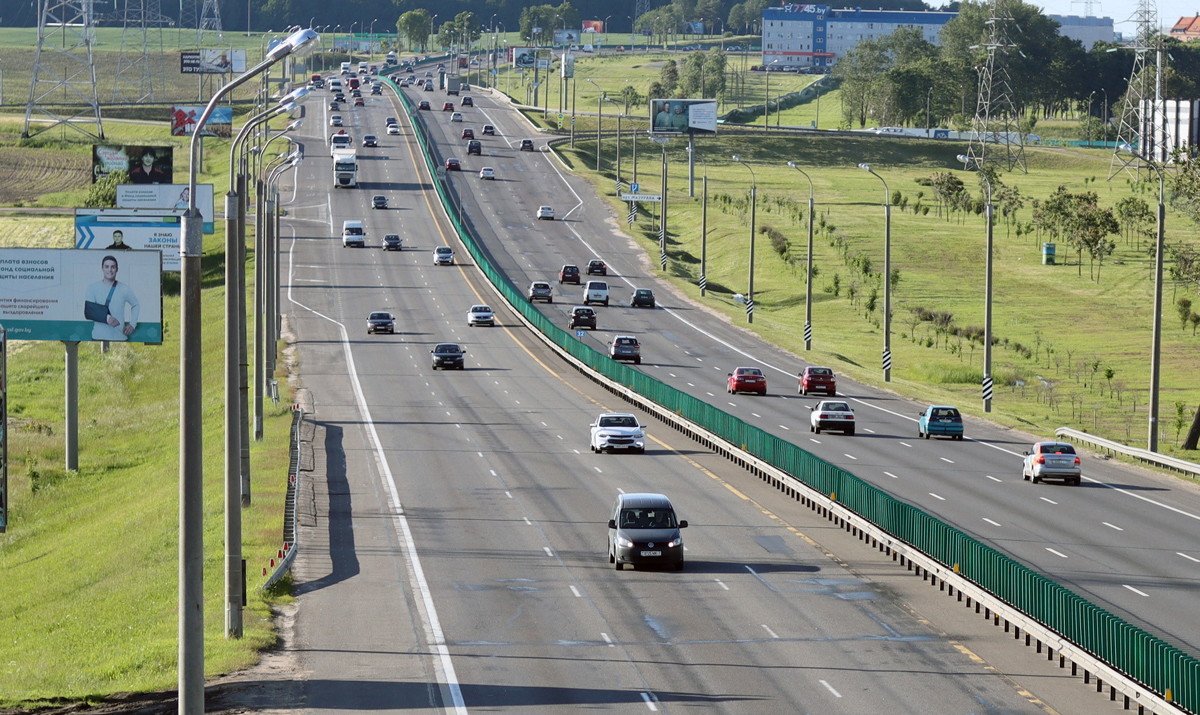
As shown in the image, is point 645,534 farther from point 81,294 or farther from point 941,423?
point 81,294

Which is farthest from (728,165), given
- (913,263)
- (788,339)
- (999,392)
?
(999,392)

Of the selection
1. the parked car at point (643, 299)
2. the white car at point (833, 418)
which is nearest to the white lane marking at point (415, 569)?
the white car at point (833, 418)

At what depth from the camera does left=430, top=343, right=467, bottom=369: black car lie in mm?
74250

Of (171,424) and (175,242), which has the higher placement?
(175,242)

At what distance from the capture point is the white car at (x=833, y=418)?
56.2 metres

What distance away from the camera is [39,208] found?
413 feet

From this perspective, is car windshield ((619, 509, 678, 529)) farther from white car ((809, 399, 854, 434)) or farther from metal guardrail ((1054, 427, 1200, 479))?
white car ((809, 399, 854, 434))

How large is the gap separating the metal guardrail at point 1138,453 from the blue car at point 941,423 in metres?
3.79

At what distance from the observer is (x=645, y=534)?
111ft

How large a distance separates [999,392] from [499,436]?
31.0 metres

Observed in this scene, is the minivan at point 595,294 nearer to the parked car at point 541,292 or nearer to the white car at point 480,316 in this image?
the parked car at point 541,292

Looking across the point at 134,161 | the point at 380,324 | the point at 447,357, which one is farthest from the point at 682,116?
the point at 447,357

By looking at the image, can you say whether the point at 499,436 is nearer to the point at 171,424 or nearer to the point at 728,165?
the point at 171,424

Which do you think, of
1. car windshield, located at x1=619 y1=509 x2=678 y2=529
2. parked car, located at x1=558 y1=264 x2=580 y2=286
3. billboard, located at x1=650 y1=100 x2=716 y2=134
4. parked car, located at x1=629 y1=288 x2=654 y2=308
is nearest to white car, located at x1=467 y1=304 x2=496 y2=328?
parked car, located at x1=629 y1=288 x2=654 y2=308
